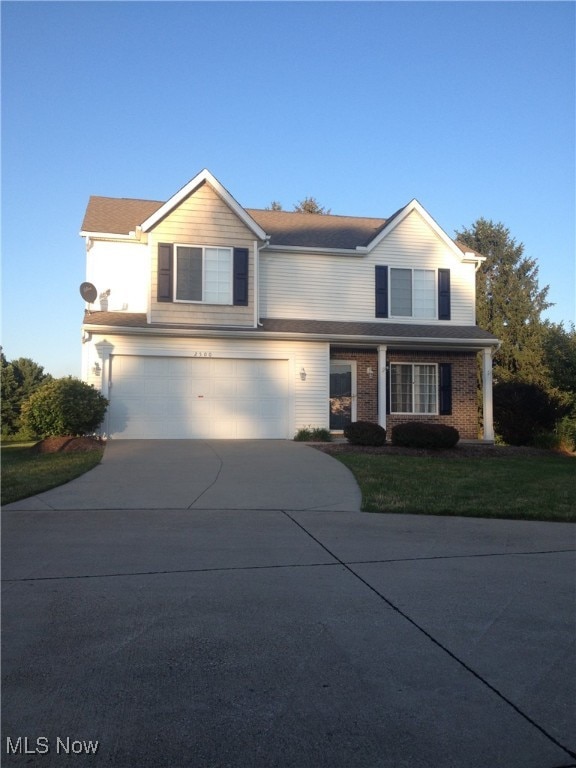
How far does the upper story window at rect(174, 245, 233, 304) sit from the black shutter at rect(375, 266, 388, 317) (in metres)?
4.65

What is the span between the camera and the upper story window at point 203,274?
18328 mm

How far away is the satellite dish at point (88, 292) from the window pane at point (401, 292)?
28.3ft

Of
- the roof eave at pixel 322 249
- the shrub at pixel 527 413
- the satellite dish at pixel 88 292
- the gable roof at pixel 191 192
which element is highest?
the gable roof at pixel 191 192

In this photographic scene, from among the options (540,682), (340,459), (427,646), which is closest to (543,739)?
(540,682)

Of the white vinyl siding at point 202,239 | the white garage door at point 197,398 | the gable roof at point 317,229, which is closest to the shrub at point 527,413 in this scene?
the gable roof at point 317,229

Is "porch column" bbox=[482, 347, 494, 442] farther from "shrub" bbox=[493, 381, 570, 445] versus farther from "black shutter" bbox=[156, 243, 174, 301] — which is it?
"black shutter" bbox=[156, 243, 174, 301]

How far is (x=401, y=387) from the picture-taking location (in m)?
20.5

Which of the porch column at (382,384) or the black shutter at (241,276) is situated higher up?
the black shutter at (241,276)

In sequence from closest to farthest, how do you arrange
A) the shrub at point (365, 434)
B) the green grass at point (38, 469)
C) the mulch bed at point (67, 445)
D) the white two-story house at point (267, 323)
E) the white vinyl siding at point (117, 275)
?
1. the green grass at point (38, 469)
2. the mulch bed at point (67, 445)
3. the shrub at point (365, 434)
4. the white two-story house at point (267, 323)
5. the white vinyl siding at point (117, 275)

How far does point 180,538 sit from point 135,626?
110 inches

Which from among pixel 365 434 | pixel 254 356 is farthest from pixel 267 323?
pixel 365 434

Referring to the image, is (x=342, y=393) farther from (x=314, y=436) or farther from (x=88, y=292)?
(x=88, y=292)

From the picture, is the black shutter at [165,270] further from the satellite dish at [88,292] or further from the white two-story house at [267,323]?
the satellite dish at [88,292]

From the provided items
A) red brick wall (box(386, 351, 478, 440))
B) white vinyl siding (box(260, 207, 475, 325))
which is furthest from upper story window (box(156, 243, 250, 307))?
red brick wall (box(386, 351, 478, 440))
